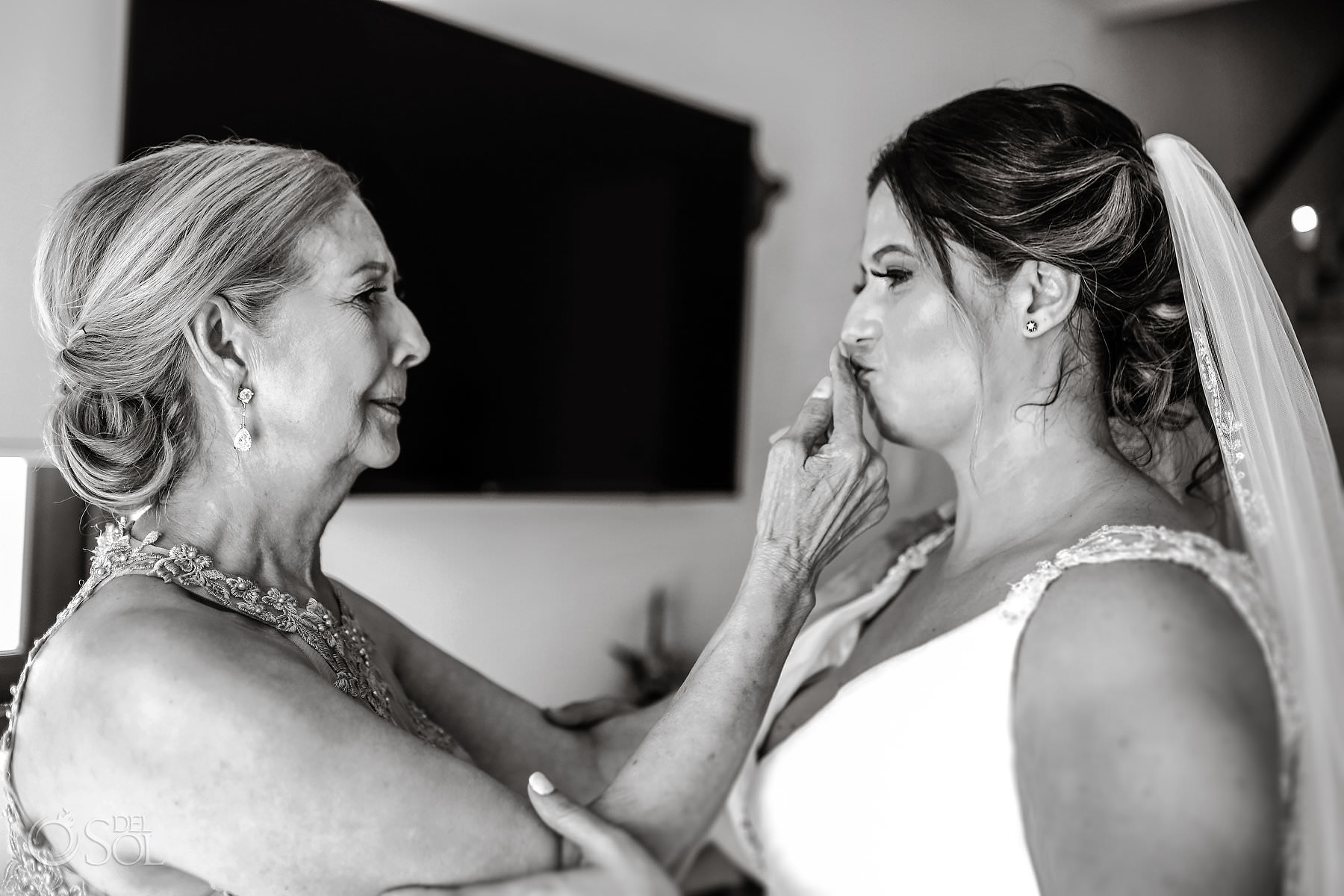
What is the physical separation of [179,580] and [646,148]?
170 centimetres

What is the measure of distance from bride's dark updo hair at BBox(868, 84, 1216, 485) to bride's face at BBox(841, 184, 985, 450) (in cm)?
3

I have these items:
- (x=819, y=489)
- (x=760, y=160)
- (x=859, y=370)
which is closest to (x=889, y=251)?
(x=859, y=370)

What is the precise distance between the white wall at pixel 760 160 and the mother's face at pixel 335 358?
2.13ft

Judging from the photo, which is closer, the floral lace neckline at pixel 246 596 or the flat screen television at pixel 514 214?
the floral lace neckline at pixel 246 596

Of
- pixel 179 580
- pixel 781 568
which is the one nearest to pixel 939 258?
pixel 781 568

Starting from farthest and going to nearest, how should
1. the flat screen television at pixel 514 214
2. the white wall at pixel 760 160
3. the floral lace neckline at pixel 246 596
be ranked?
the white wall at pixel 760 160 → the flat screen television at pixel 514 214 → the floral lace neckline at pixel 246 596

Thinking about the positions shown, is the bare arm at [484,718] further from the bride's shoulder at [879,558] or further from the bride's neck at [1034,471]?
the bride's neck at [1034,471]

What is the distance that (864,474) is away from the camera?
132cm

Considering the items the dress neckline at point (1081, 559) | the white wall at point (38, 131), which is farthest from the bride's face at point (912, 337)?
the white wall at point (38, 131)

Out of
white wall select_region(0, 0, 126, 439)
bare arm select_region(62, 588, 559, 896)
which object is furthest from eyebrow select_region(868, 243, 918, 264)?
white wall select_region(0, 0, 126, 439)

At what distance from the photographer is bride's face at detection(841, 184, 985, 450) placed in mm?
1296

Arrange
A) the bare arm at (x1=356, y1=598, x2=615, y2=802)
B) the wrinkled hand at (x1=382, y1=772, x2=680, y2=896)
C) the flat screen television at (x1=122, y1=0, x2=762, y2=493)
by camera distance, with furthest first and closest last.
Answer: the flat screen television at (x1=122, y1=0, x2=762, y2=493)
the bare arm at (x1=356, y1=598, x2=615, y2=802)
the wrinkled hand at (x1=382, y1=772, x2=680, y2=896)

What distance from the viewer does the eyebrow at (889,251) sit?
1.32 metres

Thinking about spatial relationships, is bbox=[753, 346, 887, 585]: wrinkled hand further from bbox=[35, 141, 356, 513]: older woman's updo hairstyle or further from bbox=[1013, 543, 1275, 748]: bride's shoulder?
bbox=[35, 141, 356, 513]: older woman's updo hairstyle
